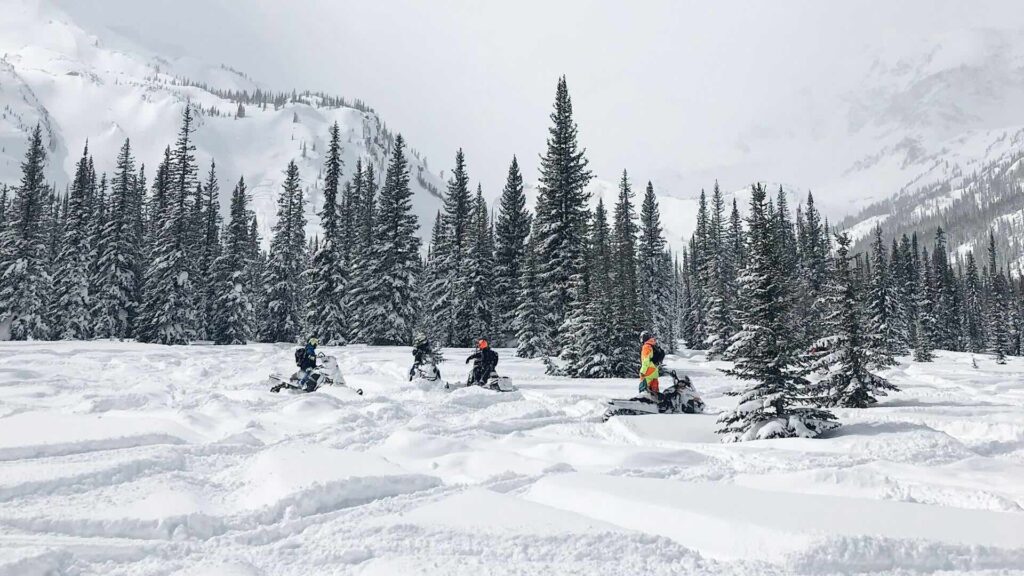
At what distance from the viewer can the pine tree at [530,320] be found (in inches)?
1223

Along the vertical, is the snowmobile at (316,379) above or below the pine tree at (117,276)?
below

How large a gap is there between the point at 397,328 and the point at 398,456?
30251 mm

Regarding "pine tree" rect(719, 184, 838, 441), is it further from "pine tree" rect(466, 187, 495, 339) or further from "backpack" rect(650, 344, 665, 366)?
"pine tree" rect(466, 187, 495, 339)

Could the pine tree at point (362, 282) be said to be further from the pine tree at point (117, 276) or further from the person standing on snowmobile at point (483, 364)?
the person standing on snowmobile at point (483, 364)

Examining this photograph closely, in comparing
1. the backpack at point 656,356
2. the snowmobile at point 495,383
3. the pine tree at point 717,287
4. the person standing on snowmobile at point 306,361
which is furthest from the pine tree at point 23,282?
the pine tree at point 717,287

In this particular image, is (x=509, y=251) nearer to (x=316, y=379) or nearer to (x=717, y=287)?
(x=717, y=287)

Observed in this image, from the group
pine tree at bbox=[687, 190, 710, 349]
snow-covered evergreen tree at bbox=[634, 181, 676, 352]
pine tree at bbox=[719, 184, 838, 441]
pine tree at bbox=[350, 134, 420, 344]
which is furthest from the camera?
pine tree at bbox=[687, 190, 710, 349]

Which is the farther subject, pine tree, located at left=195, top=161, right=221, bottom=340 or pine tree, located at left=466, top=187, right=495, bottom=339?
pine tree, located at left=195, top=161, right=221, bottom=340

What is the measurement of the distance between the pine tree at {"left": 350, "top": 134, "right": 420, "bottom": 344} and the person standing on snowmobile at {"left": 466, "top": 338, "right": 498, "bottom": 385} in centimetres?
2190

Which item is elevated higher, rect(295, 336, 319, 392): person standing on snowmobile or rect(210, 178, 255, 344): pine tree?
rect(210, 178, 255, 344): pine tree

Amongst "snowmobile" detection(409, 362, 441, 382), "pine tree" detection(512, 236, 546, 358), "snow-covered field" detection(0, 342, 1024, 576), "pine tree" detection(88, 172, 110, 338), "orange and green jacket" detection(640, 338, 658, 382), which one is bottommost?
"snow-covered field" detection(0, 342, 1024, 576)

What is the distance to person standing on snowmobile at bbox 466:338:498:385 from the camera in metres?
16.4

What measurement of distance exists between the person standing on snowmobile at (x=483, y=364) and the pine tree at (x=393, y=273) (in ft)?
71.9

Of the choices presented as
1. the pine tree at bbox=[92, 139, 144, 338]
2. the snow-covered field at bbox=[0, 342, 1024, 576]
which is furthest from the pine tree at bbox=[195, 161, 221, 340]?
the snow-covered field at bbox=[0, 342, 1024, 576]
